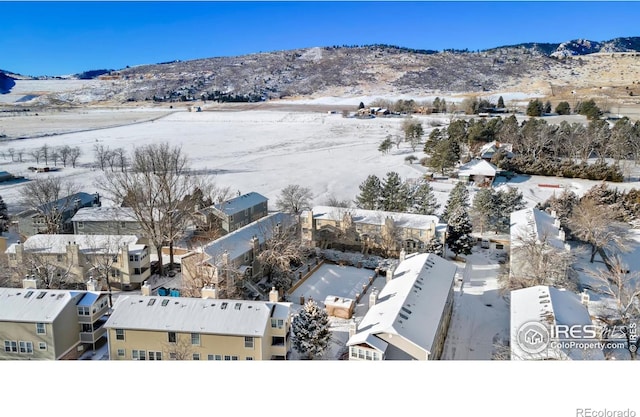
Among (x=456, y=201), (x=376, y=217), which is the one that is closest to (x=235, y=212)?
(x=376, y=217)

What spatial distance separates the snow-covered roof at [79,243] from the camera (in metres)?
14.3

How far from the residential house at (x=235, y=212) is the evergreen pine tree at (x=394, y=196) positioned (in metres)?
5.43

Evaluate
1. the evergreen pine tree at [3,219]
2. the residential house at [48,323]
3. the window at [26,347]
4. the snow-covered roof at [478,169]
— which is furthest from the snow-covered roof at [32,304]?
the snow-covered roof at [478,169]

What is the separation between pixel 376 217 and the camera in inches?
684

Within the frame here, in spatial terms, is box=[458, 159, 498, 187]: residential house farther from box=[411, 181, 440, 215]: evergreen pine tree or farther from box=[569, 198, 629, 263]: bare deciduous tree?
box=[569, 198, 629, 263]: bare deciduous tree

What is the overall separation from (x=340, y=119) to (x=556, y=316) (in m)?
52.6

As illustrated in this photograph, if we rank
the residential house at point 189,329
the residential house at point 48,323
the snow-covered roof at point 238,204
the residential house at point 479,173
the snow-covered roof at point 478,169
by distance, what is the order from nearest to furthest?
the residential house at point 189,329, the residential house at point 48,323, the snow-covered roof at point 238,204, the residential house at point 479,173, the snow-covered roof at point 478,169

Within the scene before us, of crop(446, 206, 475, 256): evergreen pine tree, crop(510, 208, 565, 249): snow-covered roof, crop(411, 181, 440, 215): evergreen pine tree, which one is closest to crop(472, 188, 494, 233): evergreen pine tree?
crop(510, 208, 565, 249): snow-covered roof

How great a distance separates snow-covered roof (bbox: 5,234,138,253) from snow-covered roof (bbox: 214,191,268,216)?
3.98 meters

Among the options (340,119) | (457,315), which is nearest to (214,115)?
(340,119)

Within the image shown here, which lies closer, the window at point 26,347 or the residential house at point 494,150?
the window at point 26,347

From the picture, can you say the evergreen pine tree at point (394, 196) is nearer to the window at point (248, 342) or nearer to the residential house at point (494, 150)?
the window at point (248, 342)

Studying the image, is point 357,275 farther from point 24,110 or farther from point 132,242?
point 24,110

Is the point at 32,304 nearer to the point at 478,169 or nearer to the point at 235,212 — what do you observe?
the point at 235,212
